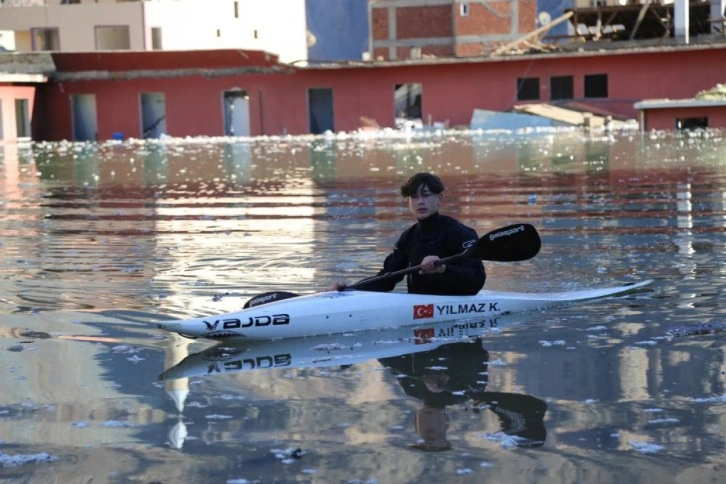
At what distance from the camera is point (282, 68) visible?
53375mm

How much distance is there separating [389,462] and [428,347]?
271 cm

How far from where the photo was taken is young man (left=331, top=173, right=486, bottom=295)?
880 centimetres

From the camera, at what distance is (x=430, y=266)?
864 cm

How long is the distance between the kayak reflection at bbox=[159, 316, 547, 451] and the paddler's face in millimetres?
793

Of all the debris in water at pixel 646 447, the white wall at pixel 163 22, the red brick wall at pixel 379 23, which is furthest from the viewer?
the red brick wall at pixel 379 23

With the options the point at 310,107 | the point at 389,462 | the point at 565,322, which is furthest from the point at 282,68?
the point at 389,462

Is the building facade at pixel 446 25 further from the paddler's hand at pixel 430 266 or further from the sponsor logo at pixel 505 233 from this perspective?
the paddler's hand at pixel 430 266

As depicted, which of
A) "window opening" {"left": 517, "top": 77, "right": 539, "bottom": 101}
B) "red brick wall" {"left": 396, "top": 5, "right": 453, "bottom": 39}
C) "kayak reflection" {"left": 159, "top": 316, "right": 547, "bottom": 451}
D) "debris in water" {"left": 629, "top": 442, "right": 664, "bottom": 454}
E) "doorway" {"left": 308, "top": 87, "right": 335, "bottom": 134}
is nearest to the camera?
"debris in water" {"left": 629, "top": 442, "right": 664, "bottom": 454}

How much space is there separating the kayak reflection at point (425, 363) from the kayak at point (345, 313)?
0.22ft

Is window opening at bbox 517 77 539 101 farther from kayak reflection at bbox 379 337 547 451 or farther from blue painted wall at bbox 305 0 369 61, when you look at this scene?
kayak reflection at bbox 379 337 547 451

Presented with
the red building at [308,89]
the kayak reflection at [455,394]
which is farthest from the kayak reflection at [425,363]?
the red building at [308,89]

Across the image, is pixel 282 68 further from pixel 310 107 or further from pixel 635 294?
pixel 635 294

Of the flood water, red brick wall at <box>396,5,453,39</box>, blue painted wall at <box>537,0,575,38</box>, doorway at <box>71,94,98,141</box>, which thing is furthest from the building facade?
the flood water

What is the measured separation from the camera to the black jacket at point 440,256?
8.93 m
